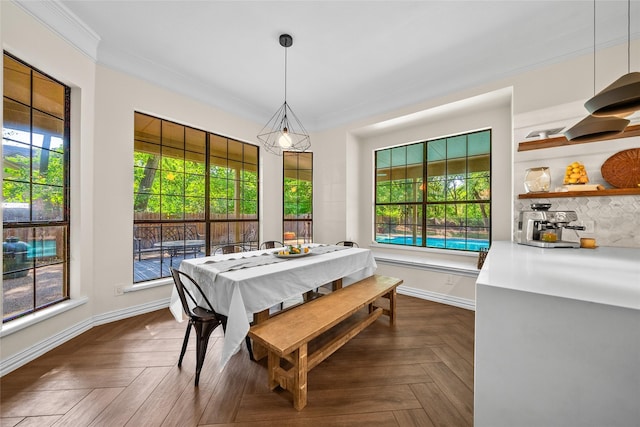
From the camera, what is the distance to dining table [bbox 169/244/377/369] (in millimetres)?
1620

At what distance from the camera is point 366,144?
4.47 metres

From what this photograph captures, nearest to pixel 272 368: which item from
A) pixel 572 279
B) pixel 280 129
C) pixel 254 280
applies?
pixel 254 280

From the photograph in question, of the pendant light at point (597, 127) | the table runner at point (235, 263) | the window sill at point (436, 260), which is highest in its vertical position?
the pendant light at point (597, 127)

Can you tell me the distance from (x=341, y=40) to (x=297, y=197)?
2.68 meters

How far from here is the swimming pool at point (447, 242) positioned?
3414mm

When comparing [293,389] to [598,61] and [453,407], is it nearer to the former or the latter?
[453,407]

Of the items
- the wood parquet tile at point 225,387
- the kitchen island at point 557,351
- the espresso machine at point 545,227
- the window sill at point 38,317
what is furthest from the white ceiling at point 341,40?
the wood parquet tile at point 225,387

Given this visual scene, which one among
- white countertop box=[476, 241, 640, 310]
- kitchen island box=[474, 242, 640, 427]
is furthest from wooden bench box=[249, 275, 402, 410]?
white countertop box=[476, 241, 640, 310]

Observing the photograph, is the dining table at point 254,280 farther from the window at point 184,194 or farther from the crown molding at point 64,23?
the crown molding at point 64,23

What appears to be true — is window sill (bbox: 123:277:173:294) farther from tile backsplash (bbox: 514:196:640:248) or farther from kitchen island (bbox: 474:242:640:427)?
tile backsplash (bbox: 514:196:640:248)

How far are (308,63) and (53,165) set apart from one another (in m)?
2.79

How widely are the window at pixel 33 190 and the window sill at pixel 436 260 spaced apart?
385 cm

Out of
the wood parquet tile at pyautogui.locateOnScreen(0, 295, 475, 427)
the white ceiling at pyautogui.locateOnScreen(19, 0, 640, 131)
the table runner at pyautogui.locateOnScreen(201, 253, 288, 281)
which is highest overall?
the white ceiling at pyautogui.locateOnScreen(19, 0, 640, 131)

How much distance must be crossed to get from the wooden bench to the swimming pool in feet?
5.80
